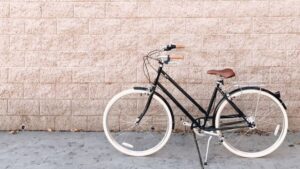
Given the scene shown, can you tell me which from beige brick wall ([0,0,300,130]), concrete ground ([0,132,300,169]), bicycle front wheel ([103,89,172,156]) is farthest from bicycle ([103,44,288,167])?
beige brick wall ([0,0,300,130])

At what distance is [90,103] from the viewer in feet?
19.8

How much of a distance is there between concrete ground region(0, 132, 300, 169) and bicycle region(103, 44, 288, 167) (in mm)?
132

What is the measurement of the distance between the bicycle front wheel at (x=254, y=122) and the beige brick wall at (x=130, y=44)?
9.7 inches

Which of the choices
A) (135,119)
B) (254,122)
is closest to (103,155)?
(135,119)

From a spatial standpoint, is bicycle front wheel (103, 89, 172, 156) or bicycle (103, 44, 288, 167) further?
bicycle front wheel (103, 89, 172, 156)

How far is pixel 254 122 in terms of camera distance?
16.9ft

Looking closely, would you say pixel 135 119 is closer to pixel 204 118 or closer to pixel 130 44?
pixel 130 44

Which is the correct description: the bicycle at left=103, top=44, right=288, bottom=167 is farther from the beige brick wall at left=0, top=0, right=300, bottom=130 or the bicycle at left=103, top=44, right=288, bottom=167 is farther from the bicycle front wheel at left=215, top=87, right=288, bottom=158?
the beige brick wall at left=0, top=0, right=300, bottom=130

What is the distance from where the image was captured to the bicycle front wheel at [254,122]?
16.9ft

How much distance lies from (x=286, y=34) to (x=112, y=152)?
2577 millimetres

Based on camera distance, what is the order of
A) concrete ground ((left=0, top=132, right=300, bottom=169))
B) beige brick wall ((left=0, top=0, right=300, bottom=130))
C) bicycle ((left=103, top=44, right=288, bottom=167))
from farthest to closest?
beige brick wall ((left=0, top=0, right=300, bottom=130)), bicycle ((left=103, top=44, right=288, bottom=167)), concrete ground ((left=0, top=132, right=300, bottom=169))

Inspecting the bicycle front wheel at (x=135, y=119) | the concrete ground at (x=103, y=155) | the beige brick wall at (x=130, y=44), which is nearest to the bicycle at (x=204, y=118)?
the bicycle front wheel at (x=135, y=119)

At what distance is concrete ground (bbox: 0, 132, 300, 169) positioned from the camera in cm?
495

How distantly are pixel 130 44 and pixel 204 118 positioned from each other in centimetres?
139
